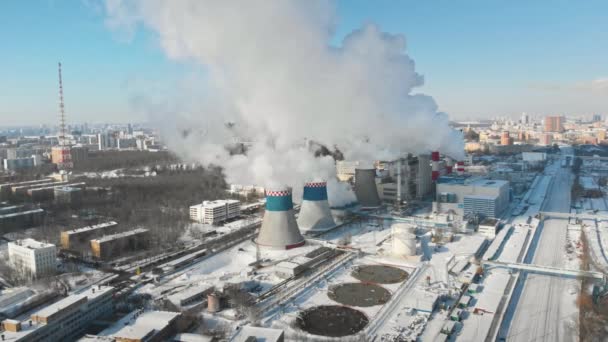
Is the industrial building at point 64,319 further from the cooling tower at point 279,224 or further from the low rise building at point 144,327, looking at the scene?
the cooling tower at point 279,224

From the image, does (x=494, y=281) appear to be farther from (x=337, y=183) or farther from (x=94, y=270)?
(x=94, y=270)

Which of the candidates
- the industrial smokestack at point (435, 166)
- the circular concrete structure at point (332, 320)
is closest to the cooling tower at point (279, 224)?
the circular concrete structure at point (332, 320)

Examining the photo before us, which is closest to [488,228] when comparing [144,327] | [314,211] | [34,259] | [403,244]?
[403,244]

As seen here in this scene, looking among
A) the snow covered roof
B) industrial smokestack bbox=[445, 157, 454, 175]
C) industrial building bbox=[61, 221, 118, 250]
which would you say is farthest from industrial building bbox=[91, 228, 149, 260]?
industrial smokestack bbox=[445, 157, 454, 175]

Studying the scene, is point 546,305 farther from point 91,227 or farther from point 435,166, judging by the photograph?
point 91,227

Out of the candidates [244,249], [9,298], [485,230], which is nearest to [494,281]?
[485,230]
